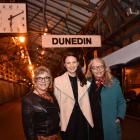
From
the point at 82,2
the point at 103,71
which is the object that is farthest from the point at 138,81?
the point at 103,71

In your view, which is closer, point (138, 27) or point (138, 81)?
point (138, 27)

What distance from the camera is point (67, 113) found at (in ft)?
13.8

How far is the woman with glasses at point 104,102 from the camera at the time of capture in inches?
174

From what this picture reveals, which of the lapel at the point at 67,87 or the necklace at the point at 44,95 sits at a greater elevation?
the lapel at the point at 67,87

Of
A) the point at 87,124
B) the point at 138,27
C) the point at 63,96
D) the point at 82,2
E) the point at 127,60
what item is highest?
the point at 82,2

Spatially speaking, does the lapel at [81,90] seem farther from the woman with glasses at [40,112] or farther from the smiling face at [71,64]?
the woman with glasses at [40,112]

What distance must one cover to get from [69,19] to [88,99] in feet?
43.9

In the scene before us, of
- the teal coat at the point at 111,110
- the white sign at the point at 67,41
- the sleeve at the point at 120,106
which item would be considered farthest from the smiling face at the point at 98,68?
the white sign at the point at 67,41

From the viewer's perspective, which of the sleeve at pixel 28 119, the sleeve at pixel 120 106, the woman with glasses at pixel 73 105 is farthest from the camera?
the sleeve at pixel 120 106

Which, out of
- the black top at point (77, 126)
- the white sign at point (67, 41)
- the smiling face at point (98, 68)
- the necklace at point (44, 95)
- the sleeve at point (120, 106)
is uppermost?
the white sign at point (67, 41)

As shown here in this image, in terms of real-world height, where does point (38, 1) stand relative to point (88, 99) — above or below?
above

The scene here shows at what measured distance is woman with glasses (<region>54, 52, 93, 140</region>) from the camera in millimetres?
4234

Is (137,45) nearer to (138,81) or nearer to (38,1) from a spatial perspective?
(138,81)

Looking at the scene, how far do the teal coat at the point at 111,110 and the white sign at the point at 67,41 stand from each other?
17.7 ft
